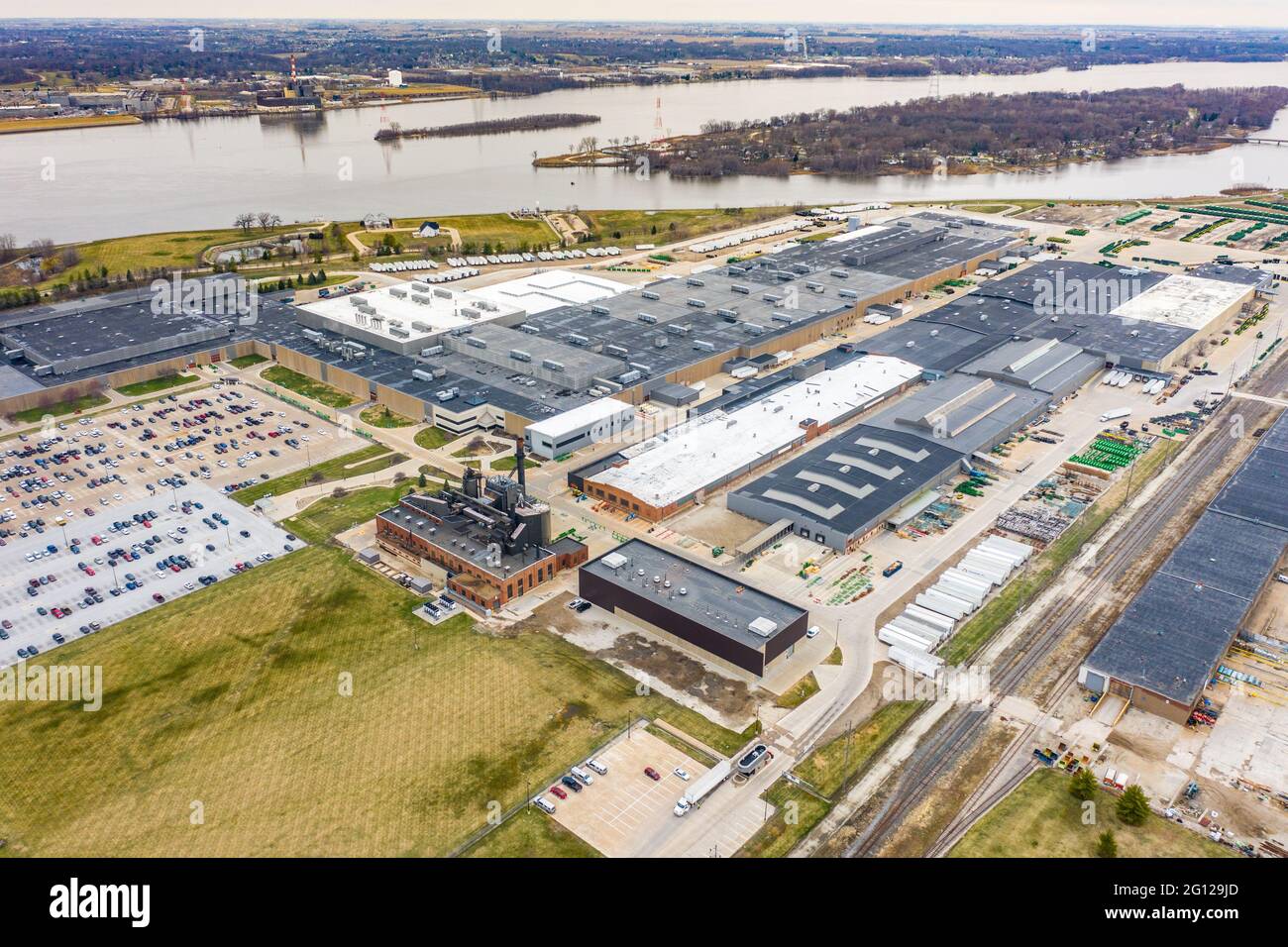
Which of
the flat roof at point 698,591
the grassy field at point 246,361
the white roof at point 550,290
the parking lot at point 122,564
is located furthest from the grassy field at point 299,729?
the white roof at point 550,290

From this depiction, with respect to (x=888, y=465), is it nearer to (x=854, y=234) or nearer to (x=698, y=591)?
(x=698, y=591)

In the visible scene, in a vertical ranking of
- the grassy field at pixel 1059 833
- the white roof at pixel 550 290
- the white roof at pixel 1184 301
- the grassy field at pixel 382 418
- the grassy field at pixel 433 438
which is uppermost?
the white roof at pixel 550 290

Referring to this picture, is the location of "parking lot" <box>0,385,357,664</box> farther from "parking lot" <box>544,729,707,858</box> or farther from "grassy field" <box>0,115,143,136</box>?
"grassy field" <box>0,115,143,136</box>

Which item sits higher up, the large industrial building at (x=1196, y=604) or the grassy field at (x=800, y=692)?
the large industrial building at (x=1196, y=604)

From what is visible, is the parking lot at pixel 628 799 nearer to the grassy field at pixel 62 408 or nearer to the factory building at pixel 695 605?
the factory building at pixel 695 605

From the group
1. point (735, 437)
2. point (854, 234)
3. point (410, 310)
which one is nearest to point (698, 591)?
point (735, 437)

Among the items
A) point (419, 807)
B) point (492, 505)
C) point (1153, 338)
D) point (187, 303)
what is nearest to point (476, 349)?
point (492, 505)

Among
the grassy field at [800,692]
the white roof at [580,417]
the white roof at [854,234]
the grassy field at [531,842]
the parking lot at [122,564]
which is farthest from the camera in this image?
the white roof at [854,234]
